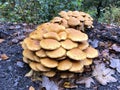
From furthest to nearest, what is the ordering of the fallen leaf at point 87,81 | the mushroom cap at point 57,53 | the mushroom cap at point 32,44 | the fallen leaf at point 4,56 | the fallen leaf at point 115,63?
1. the fallen leaf at point 4,56
2. the fallen leaf at point 115,63
3. the fallen leaf at point 87,81
4. the mushroom cap at point 32,44
5. the mushroom cap at point 57,53

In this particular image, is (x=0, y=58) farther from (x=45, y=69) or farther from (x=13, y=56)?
(x=45, y=69)

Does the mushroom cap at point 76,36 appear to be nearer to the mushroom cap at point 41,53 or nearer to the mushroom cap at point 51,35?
the mushroom cap at point 51,35

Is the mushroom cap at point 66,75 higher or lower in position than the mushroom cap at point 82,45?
lower

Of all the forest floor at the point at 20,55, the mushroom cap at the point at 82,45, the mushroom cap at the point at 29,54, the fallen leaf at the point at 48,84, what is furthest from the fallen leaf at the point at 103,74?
the mushroom cap at the point at 29,54

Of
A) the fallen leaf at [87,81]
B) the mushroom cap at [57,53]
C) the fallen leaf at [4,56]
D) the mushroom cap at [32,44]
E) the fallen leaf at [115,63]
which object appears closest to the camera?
the mushroom cap at [57,53]

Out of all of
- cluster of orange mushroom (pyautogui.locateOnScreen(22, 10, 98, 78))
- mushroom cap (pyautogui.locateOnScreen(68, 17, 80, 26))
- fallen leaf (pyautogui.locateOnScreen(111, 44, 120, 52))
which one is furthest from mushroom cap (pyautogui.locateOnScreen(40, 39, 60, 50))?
fallen leaf (pyautogui.locateOnScreen(111, 44, 120, 52))

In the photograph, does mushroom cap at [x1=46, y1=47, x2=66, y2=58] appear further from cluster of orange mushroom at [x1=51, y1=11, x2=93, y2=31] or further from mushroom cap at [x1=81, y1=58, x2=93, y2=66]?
cluster of orange mushroom at [x1=51, y1=11, x2=93, y2=31]

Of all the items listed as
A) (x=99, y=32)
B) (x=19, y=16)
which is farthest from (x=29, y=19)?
(x=99, y=32)
